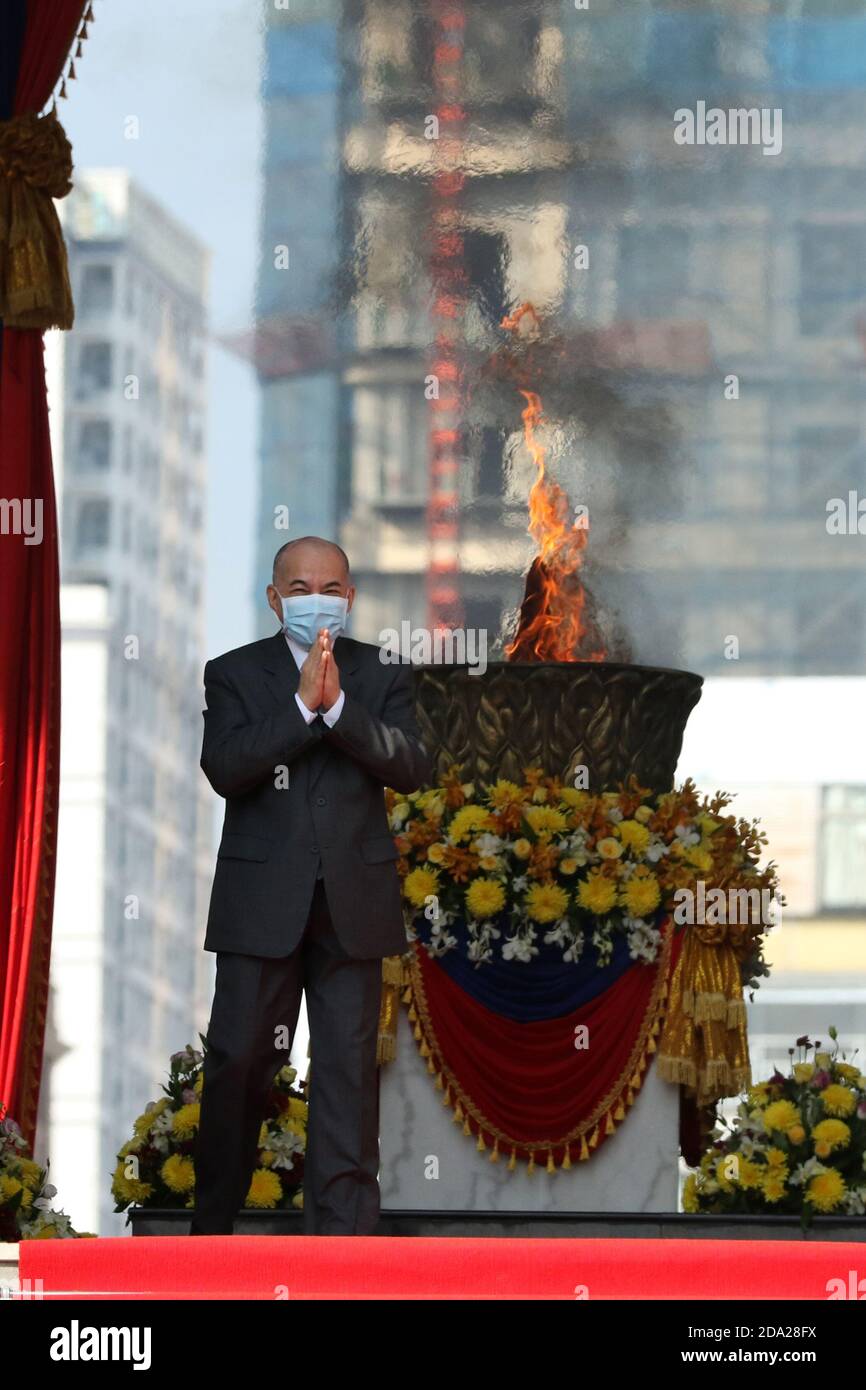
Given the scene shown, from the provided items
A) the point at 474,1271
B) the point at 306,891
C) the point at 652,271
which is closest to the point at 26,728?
the point at 306,891

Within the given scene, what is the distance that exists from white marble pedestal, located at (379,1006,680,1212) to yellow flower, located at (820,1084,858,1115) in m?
0.37

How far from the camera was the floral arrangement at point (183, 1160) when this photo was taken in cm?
473

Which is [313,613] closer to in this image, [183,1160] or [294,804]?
[294,804]

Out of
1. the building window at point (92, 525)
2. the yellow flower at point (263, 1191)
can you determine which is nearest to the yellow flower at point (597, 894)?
the yellow flower at point (263, 1191)

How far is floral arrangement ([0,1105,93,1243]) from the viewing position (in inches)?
178

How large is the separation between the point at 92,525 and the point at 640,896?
62.6 ft

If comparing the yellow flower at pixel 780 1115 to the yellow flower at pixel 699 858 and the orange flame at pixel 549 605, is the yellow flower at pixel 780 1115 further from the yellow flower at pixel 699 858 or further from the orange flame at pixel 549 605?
the orange flame at pixel 549 605

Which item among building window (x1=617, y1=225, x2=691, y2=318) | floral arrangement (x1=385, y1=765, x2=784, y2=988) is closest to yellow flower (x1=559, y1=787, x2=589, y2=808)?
floral arrangement (x1=385, y1=765, x2=784, y2=988)

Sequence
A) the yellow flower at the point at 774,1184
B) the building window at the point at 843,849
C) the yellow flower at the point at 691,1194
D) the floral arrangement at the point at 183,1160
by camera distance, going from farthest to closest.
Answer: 1. the building window at the point at 843,849
2. the yellow flower at the point at 691,1194
3. the floral arrangement at the point at 183,1160
4. the yellow flower at the point at 774,1184

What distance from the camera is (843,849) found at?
70.5ft

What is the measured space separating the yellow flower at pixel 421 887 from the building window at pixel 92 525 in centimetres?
1841
